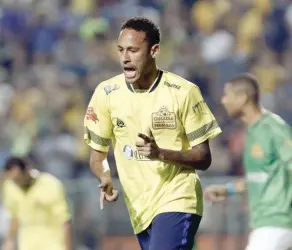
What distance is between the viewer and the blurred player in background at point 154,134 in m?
7.16

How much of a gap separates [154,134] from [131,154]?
0.22 m

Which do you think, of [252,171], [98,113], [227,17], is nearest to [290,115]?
[227,17]

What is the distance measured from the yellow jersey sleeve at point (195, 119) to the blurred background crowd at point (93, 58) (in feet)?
26.1

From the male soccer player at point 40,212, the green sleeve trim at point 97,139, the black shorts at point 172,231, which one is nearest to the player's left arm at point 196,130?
the black shorts at point 172,231

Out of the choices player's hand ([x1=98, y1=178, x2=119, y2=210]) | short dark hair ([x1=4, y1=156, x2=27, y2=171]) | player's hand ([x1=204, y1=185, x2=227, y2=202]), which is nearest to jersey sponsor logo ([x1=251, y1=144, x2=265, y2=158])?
player's hand ([x1=204, y1=185, x2=227, y2=202])

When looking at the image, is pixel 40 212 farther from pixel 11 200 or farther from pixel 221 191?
pixel 221 191

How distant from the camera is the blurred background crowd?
16109 mm

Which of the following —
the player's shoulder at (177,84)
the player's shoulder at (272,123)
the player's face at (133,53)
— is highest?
the player's face at (133,53)

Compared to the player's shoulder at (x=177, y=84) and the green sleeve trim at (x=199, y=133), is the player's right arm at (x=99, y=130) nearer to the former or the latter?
the player's shoulder at (x=177, y=84)

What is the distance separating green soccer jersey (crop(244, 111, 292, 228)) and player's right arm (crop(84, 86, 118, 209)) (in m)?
2.37

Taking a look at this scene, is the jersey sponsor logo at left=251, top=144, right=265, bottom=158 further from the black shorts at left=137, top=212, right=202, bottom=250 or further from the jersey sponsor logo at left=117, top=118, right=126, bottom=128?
the jersey sponsor logo at left=117, top=118, right=126, bottom=128

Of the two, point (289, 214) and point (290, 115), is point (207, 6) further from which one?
point (289, 214)

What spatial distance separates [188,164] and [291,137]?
2.61 meters

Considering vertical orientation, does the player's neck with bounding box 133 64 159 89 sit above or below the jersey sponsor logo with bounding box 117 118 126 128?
above
